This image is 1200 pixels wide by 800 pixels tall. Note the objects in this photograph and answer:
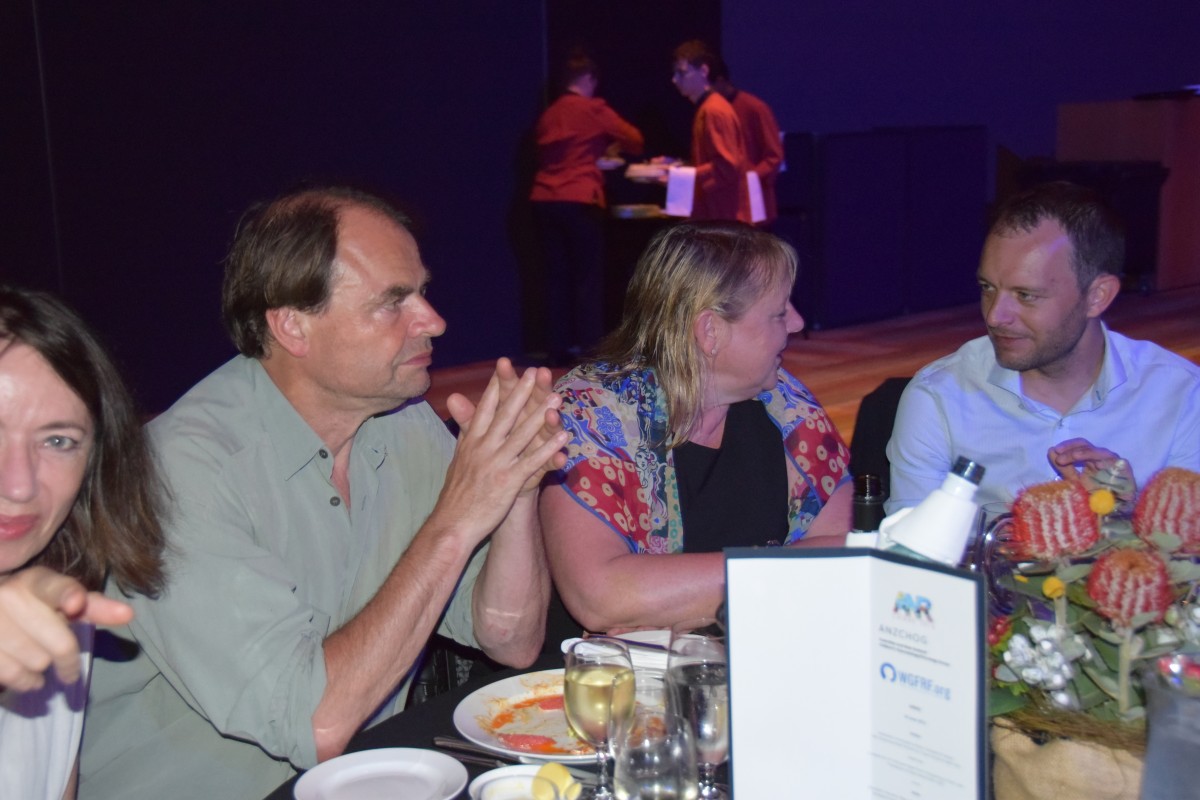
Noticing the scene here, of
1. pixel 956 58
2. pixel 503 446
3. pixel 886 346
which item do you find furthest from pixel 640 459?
pixel 956 58

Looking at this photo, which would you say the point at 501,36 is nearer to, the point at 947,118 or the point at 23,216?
the point at 23,216

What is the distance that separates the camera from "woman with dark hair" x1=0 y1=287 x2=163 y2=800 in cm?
144

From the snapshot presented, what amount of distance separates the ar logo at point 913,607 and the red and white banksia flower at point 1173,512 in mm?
260

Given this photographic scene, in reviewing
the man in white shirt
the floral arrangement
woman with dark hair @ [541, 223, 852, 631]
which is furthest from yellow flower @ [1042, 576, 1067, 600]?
the man in white shirt

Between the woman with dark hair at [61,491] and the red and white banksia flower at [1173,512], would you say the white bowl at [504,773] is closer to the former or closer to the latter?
the woman with dark hair at [61,491]

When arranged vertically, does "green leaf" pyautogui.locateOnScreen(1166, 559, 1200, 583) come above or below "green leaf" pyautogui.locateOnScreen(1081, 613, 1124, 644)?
above

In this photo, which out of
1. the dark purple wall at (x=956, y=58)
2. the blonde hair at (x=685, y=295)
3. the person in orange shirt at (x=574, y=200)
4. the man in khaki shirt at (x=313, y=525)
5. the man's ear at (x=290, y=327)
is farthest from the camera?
the dark purple wall at (x=956, y=58)

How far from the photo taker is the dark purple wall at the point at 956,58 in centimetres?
977

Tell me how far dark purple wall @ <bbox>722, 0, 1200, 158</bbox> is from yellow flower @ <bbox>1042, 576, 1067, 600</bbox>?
344 inches

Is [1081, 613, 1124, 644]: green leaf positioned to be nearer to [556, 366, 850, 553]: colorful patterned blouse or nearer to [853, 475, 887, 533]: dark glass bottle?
[853, 475, 887, 533]: dark glass bottle

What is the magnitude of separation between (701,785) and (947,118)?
10981 mm

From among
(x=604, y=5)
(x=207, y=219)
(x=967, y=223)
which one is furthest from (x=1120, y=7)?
(x=207, y=219)

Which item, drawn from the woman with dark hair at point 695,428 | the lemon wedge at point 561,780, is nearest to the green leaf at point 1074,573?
the lemon wedge at point 561,780

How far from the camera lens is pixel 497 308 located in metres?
7.87
